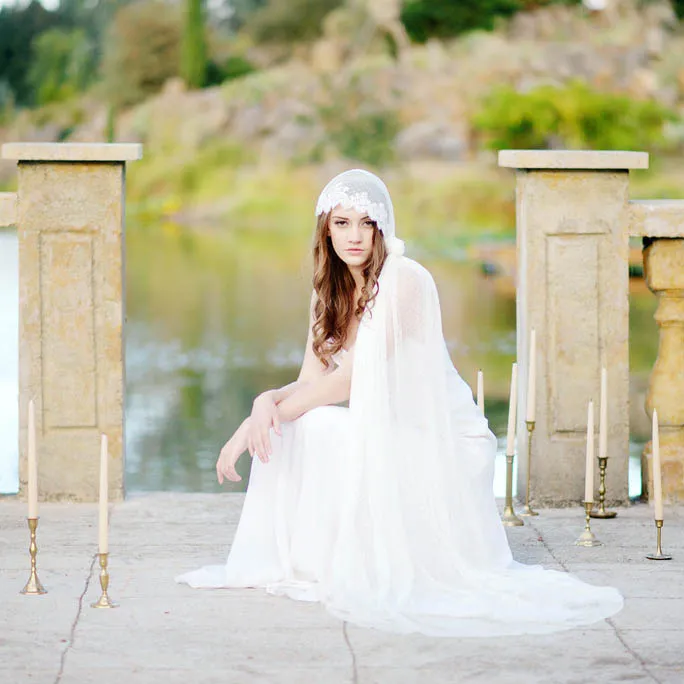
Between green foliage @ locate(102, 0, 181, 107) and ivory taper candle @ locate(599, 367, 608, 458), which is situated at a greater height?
green foliage @ locate(102, 0, 181, 107)

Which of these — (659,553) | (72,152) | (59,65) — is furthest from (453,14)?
(659,553)

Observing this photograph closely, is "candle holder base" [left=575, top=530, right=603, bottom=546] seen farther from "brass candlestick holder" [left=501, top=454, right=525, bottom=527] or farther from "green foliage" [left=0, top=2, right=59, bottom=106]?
"green foliage" [left=0, top=2, right=59, bottom=106]

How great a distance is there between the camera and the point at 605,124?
35156mm

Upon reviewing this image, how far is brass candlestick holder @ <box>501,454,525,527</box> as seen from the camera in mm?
4438

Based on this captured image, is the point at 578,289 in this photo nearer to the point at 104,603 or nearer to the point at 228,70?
the point at 104,603

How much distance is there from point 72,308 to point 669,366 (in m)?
2.01

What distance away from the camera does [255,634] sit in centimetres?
319

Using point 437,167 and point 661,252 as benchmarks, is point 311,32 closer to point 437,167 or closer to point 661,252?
point 437,167

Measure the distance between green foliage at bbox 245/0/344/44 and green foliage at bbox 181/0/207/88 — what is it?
340 cm

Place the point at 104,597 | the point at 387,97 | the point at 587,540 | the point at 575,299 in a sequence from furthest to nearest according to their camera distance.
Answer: the point at 387,97
the point at 575,299
the point at 587,540
the point at 104,597

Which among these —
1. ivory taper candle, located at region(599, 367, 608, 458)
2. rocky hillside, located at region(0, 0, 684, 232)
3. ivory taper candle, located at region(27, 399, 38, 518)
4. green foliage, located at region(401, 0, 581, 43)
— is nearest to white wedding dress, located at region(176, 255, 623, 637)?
ivory taper candle, located at region(27, 399, 38, 518)

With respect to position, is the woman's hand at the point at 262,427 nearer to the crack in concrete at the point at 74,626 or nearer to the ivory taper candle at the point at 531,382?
the crack in concrete at the point at 74,626

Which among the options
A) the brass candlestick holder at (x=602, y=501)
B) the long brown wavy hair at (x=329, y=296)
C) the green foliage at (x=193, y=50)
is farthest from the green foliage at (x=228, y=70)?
the long brown wavy hair at (x=329, y=296)

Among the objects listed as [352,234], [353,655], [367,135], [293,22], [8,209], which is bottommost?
[353,655]
